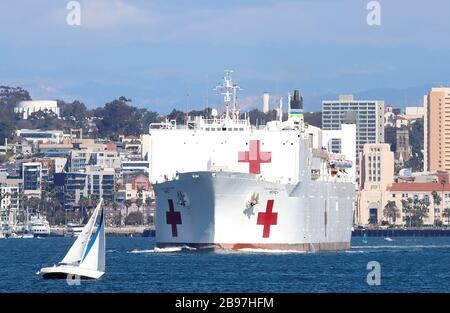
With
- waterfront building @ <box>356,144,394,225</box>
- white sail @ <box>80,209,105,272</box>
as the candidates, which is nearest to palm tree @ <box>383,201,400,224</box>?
waterfront building @ <box>356,144,394,225</box>

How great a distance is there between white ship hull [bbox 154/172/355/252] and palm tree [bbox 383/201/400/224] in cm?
11851

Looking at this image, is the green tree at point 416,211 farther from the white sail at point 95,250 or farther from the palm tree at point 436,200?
the white sail at point 95,250

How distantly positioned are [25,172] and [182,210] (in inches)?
5376

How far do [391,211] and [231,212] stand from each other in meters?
125

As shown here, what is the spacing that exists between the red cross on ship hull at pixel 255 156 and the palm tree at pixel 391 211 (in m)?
121

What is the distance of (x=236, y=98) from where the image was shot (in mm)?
61750

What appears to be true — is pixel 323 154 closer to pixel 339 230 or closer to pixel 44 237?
pixel 339 230

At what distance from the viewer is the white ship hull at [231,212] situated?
5303cm

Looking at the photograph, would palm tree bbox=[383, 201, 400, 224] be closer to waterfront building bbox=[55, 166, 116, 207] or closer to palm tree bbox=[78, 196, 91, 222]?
waterfront building bbox=[55, 166, 116, 207]

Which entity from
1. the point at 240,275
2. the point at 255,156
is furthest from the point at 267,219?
the point at 240,275

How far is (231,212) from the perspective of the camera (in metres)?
53.3

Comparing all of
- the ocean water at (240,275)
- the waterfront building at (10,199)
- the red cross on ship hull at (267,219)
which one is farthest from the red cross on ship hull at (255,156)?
the waterfront building at (10,199)

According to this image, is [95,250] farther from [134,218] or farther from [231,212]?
[134,218]
